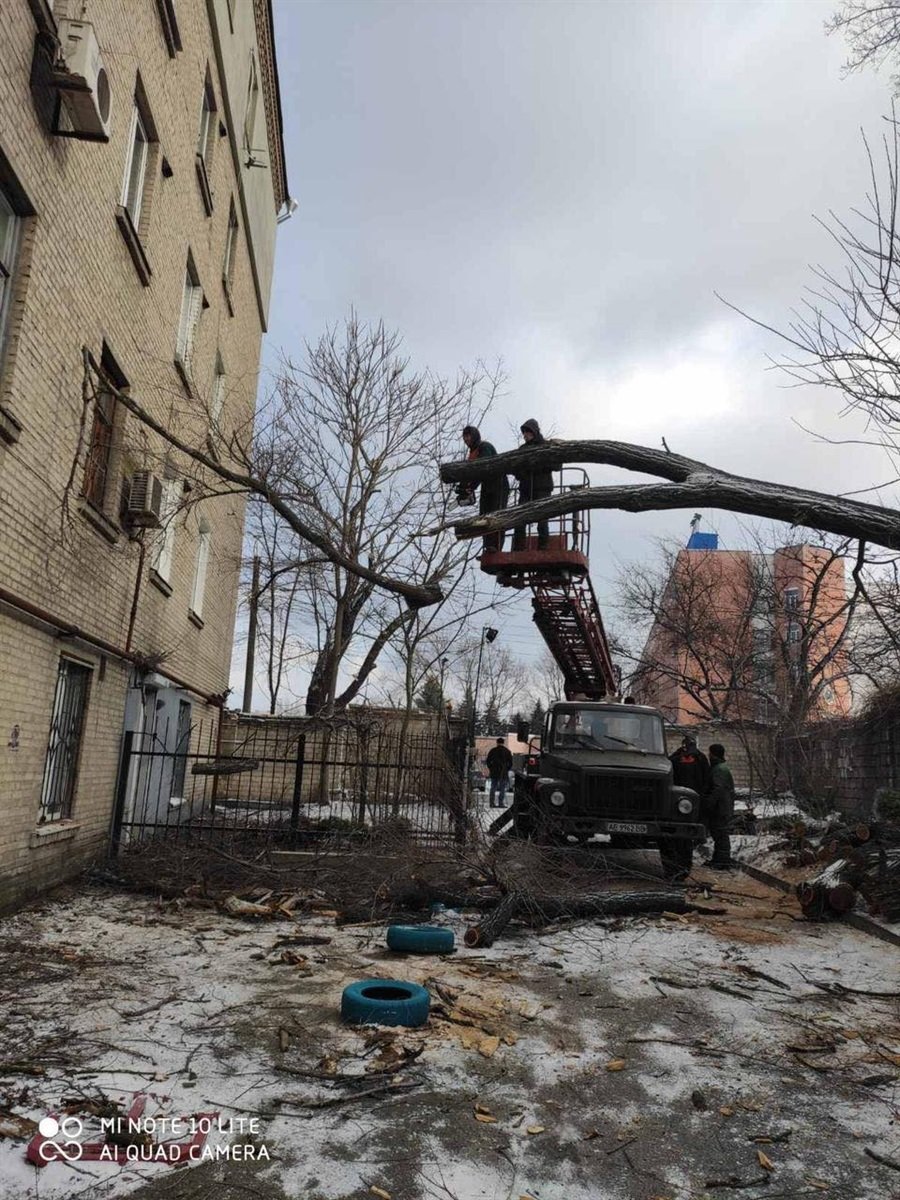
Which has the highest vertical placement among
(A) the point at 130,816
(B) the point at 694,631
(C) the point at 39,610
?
(B) the point at 694,631

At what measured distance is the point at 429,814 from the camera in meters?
11.3

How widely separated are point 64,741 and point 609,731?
276 inches

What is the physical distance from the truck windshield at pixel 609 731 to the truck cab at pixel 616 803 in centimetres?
2

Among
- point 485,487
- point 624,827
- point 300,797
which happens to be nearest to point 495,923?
point 485,487

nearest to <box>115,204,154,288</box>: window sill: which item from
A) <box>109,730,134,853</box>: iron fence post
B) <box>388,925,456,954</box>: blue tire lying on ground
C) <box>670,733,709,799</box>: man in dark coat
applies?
<box>109,730,134,853</box>: iron fence post

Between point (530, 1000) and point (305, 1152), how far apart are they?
248 cm

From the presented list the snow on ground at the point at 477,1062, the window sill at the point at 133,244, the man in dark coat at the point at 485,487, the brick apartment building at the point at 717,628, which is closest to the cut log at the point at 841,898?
the snow on ground at the point at 477,1062

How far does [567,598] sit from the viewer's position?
12.8 meters

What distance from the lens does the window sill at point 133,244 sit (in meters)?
8.65

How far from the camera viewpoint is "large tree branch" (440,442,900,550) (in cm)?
570

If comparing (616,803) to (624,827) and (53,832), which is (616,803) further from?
(53,832)

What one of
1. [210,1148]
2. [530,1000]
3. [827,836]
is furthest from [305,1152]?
[827,836]

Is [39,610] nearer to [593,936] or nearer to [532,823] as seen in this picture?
[593,936]

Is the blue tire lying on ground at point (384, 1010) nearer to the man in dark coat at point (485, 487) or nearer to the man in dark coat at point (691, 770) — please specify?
the man in dark coat at point (485, 487)
